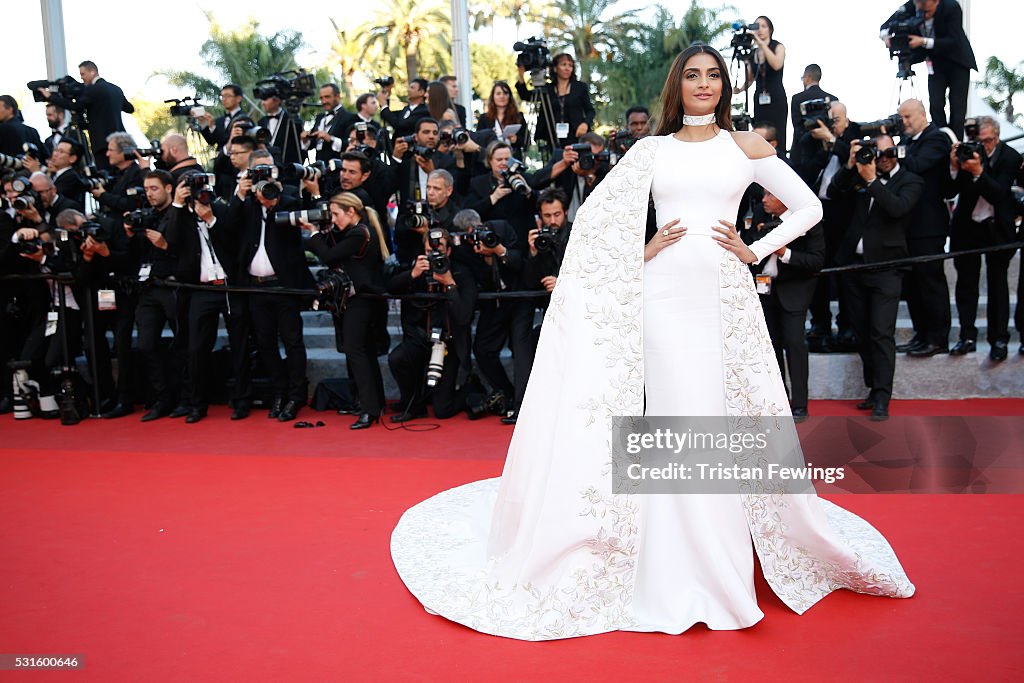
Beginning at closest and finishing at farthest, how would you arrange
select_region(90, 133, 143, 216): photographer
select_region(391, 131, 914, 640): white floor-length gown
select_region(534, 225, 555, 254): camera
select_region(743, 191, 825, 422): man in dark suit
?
select_region(391, 131, 914, 640): white floor-length gown, select_region(743, 191, 825, 422): man in dark suit, select_region(534, 225, 555, 254): camera, select_region(90, 133, 143, 216): photographer

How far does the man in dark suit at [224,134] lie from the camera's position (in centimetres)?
753

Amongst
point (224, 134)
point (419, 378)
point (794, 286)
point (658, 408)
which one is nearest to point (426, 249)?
point (419, 378)

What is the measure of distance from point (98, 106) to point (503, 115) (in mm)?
4107

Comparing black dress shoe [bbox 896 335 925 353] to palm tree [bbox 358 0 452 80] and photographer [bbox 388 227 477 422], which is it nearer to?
photographer [bbox 388 227 477 422]

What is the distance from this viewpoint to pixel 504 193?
21.1 feet

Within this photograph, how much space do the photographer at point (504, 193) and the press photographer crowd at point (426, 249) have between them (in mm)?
17

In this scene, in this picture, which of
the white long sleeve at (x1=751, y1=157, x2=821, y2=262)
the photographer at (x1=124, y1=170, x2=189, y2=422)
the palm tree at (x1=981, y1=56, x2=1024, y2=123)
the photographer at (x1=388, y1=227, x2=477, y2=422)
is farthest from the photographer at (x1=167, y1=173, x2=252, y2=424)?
the palm tree at (x1=981, y1=56, x2=1024, y2=123)

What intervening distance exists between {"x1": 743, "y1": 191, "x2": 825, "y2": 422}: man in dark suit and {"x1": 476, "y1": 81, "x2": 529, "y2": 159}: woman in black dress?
8.49 ft

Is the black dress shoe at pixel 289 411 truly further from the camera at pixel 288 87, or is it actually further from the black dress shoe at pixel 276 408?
the camera at pixel 288 87

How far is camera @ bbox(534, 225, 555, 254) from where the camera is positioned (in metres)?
5.90

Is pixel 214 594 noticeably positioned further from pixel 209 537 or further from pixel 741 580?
pixel 741 580

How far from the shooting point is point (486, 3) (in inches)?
854

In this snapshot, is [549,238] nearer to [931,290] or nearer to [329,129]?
[931,290]

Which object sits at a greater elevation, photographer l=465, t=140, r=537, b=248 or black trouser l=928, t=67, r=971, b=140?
black trouser l=928, t=67, r=971, b=140
